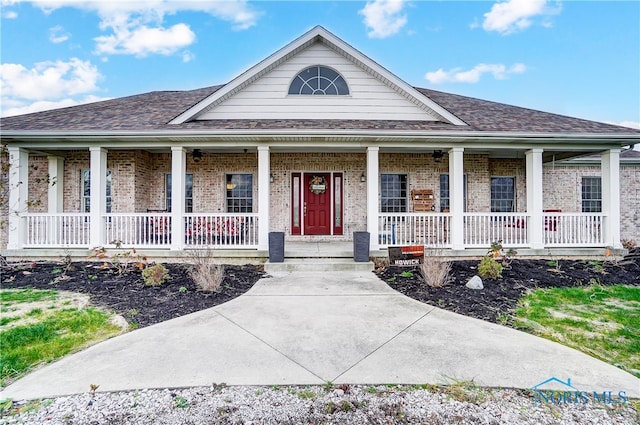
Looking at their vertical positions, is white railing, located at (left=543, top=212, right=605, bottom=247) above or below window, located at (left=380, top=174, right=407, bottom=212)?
below

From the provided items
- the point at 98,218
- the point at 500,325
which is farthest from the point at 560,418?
the point at 98,218

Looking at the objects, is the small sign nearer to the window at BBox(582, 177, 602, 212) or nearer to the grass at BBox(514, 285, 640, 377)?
the grass at BBox(514, 285, 640, 377)

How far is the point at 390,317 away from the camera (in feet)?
15.5

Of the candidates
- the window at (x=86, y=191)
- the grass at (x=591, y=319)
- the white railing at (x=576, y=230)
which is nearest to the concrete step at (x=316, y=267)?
the grass at (x=591, y=319)

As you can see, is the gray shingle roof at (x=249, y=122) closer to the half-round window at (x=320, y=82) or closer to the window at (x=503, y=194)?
the half-round window at (x=320, y=82)

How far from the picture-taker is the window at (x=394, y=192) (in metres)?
11.1

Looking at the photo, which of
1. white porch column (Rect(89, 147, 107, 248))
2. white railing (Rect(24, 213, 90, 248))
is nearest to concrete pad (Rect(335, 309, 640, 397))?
white porch column (Rect(89, 147, 107, 248))

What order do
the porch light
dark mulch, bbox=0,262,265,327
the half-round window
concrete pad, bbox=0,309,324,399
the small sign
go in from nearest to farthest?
concrete pad, bbox=0,309,324,399 → dark mulch, bbox=0,262,265,327 → the small sign → the half-round window → the porch light

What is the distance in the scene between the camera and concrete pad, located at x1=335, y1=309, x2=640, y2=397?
3.06 m

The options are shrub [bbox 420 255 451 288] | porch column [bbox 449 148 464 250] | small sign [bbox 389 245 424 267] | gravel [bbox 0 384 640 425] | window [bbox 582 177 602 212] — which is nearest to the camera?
gravel [bbox 0 384 640 425]

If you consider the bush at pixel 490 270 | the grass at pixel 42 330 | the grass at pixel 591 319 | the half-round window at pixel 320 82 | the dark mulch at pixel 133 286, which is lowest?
the grass at pixel 591 319

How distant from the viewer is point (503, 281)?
662cm

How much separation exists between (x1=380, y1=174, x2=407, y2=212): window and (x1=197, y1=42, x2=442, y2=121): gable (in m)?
2.28

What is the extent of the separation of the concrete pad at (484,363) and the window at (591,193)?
11003mm
